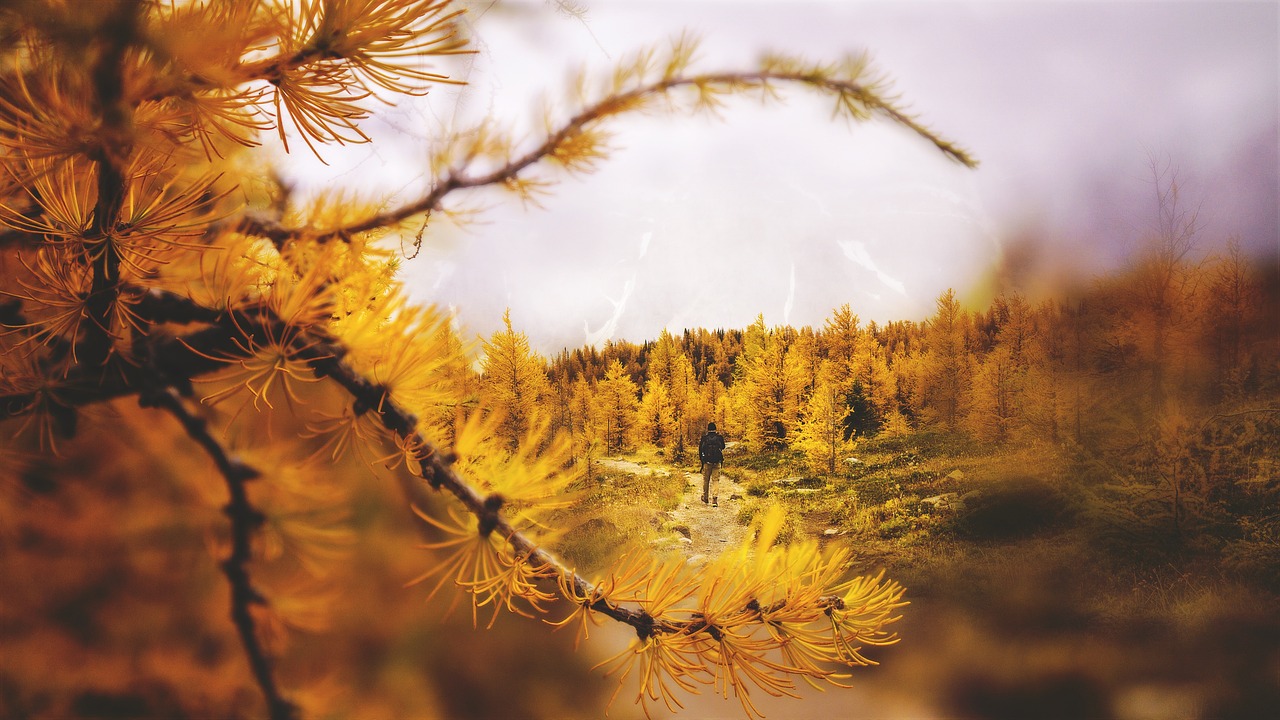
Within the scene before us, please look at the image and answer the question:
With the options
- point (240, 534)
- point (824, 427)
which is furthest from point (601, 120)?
point (824, 427)

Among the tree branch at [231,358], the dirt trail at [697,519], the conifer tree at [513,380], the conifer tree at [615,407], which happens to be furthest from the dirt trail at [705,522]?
the tree branch at [231,358]

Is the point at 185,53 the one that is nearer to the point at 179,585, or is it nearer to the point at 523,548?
the point at 523,548

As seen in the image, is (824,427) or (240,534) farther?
(824,427)

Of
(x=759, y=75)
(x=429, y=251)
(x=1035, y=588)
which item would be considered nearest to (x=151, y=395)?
(x=429, y=251)

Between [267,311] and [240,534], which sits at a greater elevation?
[267,311]

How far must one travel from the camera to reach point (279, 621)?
473 mm

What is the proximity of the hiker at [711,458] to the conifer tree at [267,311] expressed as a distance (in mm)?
549

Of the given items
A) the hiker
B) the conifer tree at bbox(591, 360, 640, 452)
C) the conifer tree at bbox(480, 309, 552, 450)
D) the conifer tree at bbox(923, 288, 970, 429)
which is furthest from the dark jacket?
the conifer tree at bbox(923, 288, 970, 429)

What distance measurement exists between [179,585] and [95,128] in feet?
2.11

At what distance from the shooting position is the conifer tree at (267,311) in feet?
0.68

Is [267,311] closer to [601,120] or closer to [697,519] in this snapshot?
[601,120]

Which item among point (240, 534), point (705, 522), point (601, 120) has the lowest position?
point (705, 522)

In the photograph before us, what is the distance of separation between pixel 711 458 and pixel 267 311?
0.80 m

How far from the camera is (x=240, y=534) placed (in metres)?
0.35
